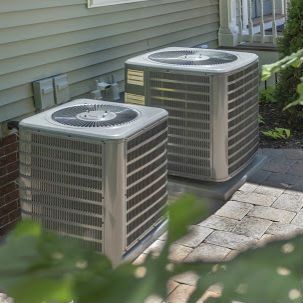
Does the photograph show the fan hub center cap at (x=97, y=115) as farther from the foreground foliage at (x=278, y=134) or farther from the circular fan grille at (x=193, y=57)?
the foreground foliage at (x=278, y=134)

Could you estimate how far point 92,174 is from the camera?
11.9ft

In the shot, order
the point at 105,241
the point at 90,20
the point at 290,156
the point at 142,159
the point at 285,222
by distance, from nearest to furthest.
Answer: the point at 105,241 → the point at 142,159 → the point at 285,222 → the point at 90,20 → the point at 290,156

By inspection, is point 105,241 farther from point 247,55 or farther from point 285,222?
point 247,55

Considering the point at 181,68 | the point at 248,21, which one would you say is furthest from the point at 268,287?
the point at 248,21

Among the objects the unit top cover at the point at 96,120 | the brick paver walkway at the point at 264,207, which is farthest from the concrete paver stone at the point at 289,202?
the unit top cover at the point at 96,120

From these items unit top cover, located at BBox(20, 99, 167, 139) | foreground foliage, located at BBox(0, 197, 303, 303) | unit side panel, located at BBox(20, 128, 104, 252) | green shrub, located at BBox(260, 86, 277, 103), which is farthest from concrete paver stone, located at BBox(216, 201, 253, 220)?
foreground foliage, located at BBox(0, 197, 303, 303)

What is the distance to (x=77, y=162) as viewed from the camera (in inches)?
144

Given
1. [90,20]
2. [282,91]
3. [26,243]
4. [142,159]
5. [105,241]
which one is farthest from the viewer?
[282,91]

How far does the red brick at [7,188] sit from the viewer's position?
4402 millimetres

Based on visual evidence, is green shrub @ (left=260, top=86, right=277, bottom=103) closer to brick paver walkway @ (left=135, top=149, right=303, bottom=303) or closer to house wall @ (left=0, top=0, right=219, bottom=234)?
house wall @ (left=0, top=0, right=219, bottom=234)

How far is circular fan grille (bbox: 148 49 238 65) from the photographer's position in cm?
520

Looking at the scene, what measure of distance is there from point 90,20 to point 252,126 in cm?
165

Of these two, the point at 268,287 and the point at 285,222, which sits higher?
the point at 268,287

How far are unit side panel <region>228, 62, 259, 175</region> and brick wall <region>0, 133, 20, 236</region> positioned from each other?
167cm
